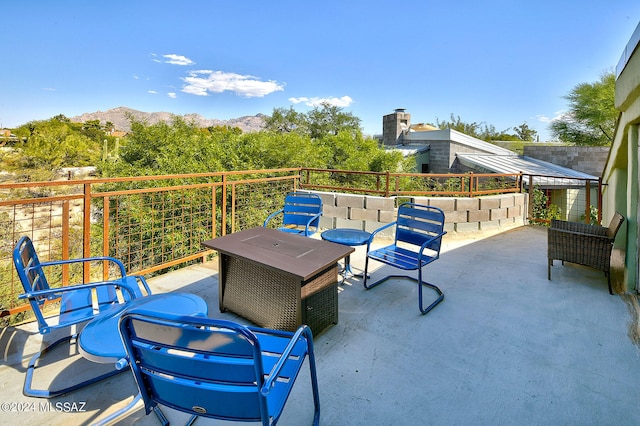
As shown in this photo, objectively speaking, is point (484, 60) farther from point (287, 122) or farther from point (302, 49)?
point (287, 122)

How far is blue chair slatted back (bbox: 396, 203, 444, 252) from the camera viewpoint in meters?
3.04

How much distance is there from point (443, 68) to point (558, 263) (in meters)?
17.3

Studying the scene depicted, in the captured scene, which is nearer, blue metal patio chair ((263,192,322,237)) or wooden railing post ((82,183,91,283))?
wooden railing post ((82,183,91,283))

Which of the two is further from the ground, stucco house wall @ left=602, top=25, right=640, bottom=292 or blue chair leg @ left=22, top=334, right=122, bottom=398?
stucco house wall @ left=602, top=25, right=640, bottom=292

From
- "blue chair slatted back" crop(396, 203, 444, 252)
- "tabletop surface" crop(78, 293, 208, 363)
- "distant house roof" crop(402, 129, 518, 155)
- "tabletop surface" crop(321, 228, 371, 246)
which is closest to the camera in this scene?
"tabletop surface" crop(78, 293, 208, 363)

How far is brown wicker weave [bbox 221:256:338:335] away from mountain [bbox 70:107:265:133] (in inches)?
574

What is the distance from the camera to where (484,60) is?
1605 centimetres

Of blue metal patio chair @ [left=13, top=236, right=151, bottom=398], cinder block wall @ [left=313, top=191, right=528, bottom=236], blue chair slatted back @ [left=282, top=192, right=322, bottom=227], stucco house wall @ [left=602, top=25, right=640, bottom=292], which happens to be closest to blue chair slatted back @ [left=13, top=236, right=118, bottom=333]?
blue metal patio chair @ [left=13, top=236, right=151, bottom=398]

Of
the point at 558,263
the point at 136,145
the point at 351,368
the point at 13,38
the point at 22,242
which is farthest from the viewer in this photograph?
the point at 13,38

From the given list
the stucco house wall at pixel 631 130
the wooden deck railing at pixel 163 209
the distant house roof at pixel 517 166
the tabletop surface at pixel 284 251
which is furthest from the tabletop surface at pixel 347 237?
the distant house roof at pixel 517 166

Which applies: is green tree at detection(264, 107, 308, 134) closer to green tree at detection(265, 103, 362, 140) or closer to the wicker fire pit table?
green tree at detection(265, 103, 362, 140)

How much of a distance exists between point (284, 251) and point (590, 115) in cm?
1858

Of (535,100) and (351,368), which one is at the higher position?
(535,100)

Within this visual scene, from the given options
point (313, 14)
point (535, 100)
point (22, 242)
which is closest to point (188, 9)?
point (313, 14)
